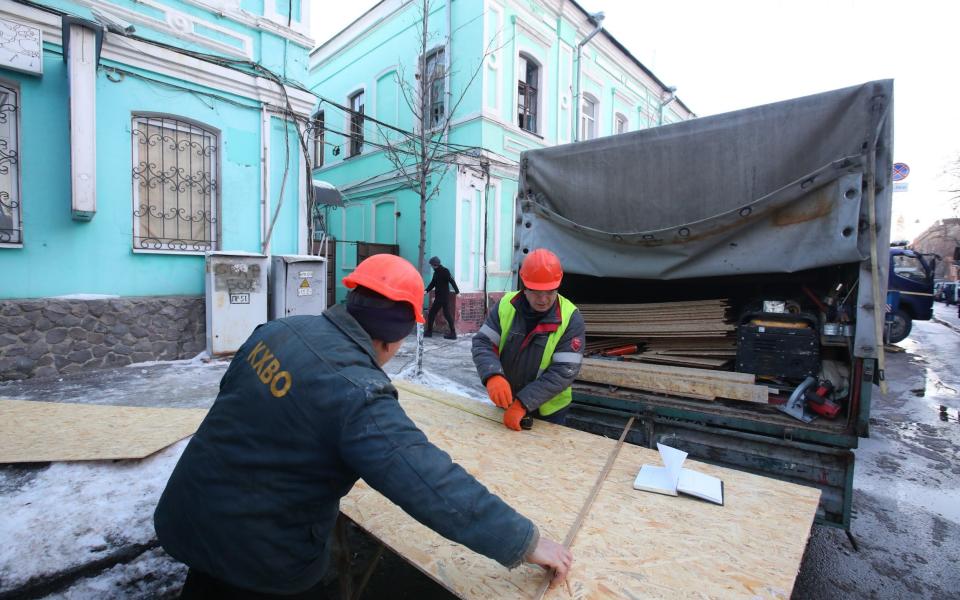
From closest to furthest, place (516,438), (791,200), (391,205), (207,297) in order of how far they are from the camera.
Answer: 1. (516,438)
2. (791,200)
3. (207,297)
4. (391,205)

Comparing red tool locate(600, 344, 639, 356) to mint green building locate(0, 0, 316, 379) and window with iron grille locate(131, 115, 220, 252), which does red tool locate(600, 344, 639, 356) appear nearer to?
mint green building locate(0, 0, 316, 379)

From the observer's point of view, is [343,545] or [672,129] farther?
[672,129]

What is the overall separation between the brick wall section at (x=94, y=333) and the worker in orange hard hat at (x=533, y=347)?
5907 millimetres

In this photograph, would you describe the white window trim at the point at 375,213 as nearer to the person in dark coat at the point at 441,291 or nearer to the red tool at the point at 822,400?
the person in dark coat at the point at 441,291

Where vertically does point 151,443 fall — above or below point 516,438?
below

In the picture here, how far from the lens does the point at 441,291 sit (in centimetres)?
1028

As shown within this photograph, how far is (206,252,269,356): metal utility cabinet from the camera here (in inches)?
277

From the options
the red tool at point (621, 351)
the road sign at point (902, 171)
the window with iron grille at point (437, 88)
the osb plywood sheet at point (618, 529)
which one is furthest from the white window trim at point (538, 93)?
the osb plywood sheet at point (618, 529)

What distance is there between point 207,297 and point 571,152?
5819mm

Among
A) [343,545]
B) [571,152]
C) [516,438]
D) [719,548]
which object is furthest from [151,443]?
[571,152]

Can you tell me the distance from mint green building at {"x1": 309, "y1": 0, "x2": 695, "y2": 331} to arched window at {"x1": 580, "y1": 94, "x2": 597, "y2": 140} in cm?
6

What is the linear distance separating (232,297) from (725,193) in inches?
264

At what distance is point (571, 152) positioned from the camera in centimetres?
431

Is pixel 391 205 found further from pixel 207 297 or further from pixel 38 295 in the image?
pixel 38 295
